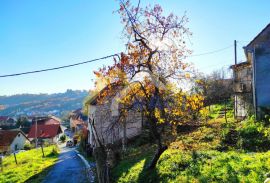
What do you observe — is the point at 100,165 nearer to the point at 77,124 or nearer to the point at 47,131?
the point at 77,124

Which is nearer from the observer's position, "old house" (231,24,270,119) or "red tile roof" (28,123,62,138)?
"old house" (231,24,270,119)

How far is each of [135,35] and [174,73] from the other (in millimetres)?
2399

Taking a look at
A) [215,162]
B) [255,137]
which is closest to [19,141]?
[255,137]

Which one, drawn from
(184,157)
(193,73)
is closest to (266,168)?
(184,157)

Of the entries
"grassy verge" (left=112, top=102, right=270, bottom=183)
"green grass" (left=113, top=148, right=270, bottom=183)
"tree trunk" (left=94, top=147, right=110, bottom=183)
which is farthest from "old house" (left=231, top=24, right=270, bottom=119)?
"tree trunk" (left=94, top=147, right=110, bottom=183)

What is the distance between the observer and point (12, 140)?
58.8m

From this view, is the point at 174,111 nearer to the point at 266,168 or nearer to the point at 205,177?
the point at 205,177

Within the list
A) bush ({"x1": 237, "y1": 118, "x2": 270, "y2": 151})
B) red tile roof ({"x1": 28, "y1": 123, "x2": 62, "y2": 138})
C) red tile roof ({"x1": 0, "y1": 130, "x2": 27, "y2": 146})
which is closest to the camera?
bush ({"x1": 237, "y1": 118, "x2": 270, "y2": 151})

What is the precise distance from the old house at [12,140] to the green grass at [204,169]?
4435 cm

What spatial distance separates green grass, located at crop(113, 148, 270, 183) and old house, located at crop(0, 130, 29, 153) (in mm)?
44350

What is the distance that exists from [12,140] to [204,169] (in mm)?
56078

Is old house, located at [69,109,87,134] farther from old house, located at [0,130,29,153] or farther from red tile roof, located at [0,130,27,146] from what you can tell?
red tile roof, located at [0,130,27,146]

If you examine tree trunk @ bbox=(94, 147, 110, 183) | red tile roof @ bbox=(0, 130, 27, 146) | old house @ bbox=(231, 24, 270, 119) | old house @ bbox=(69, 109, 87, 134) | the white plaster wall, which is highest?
old house @ bbox=(231, 24, 270, 119)

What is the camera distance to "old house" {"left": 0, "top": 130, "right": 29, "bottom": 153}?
54.5 meters
